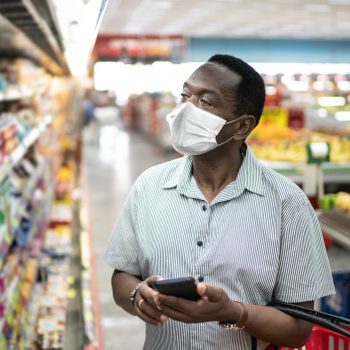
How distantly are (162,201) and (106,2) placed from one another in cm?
56

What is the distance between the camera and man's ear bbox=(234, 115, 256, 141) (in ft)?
5.49

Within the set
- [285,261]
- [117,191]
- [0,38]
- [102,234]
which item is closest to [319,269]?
[285,261]

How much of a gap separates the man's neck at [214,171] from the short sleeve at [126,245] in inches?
8.3

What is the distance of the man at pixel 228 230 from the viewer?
5.18 feet

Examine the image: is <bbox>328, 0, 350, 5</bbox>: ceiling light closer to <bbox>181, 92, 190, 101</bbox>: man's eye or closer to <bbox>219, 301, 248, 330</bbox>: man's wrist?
<bbox>181, 92, 190, 101</bbox>: man's eye

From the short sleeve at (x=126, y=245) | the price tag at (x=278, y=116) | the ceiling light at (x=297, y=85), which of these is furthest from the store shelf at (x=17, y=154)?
the ceiling light at (x=297, y=85)

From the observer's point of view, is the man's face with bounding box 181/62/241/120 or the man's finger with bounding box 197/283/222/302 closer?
the man's finger with bounding box 197/283/222/302

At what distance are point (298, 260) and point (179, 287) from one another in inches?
17.4

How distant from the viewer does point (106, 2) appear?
5.13ft

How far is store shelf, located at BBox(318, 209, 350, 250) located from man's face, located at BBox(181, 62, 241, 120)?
216 centimetres

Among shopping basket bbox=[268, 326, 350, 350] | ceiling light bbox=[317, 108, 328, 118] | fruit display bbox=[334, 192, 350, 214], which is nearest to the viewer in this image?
shopping basket bbox=[268, 326, 350, 350]

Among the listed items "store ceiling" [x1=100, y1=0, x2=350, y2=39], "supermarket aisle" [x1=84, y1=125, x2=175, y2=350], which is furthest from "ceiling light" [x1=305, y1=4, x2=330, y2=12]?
"supermarket aisle" [x1=84, y1=125, x2=175, y2=350]

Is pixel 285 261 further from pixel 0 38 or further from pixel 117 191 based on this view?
pixel 117 191

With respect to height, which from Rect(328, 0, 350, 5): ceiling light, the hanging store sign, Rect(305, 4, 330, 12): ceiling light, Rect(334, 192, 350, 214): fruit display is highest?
Rect(328, 0, 350, 5): ceiling light
